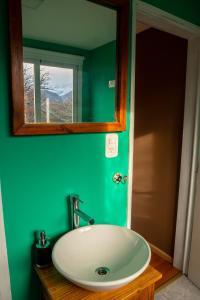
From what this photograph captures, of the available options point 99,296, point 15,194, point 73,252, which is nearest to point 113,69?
point 15,194

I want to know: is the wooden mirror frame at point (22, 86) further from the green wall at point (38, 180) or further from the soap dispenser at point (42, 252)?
the soap dispenser at point (42, 252)

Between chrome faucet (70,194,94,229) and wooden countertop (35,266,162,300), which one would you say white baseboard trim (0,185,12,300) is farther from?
chrome faucet (70,194,94,229)

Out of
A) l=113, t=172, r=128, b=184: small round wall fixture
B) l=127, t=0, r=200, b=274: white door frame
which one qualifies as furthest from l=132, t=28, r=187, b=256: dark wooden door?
l=113, t=172, r=128, b=184: small round wall fixture

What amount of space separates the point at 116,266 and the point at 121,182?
44 cm

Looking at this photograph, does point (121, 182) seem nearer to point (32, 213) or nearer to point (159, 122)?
point (32, 213)

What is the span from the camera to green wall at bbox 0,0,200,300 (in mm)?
896

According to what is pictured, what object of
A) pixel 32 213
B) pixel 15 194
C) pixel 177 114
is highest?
pixel 177 114

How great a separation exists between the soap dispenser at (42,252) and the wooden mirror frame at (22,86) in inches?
18.5

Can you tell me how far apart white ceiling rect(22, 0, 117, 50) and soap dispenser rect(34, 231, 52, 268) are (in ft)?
2.84

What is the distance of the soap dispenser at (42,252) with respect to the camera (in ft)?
3.22

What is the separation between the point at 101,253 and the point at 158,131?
1342 mm

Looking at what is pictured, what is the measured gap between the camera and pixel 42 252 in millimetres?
980

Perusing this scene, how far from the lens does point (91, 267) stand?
0.99 metres

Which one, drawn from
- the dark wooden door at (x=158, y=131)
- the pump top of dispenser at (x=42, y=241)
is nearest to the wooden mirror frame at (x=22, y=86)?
the pump top of dispenser at (x=42, y=241)
